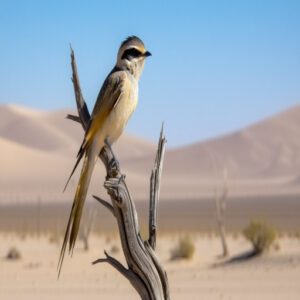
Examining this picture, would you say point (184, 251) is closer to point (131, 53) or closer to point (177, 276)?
point (177, 276)

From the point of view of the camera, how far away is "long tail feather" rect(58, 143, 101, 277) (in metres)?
6.82

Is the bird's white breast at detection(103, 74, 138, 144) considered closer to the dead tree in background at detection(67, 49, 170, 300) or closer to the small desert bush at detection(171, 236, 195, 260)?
the dead tree in background at detection(67, 49, 170, 300)

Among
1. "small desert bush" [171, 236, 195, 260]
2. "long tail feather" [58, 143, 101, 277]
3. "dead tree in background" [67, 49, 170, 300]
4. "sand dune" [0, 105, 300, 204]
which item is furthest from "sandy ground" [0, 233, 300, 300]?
"sand dune" [0, 105, 300, 204]

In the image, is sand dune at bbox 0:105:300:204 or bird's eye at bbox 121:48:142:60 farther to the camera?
sand dune at bbox 0:105:300:204

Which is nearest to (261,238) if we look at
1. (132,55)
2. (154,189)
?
(154,189)

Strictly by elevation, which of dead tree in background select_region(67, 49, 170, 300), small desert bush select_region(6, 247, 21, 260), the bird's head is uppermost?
small desert bush select_region(6, 247, 21, 260)

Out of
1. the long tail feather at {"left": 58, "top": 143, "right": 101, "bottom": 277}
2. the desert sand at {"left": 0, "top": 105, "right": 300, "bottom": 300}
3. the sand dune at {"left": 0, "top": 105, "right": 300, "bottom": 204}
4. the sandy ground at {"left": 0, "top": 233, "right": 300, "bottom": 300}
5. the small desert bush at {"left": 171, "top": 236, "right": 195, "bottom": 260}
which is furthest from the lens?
the sand dune at {"left": 0, "top": 105, "right": 300, "bottom": 204}

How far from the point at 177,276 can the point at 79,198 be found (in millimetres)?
17669

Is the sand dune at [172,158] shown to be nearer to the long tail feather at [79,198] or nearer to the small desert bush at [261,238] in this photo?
the small desert bush at [261,238]

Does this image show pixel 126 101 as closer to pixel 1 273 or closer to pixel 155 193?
pixel 155 193

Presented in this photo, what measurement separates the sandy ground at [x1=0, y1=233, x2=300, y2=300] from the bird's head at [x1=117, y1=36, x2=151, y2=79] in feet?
41.2

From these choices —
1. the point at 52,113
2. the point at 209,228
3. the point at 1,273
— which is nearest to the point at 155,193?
the point at 1,273

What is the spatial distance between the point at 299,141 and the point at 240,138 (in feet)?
37.5

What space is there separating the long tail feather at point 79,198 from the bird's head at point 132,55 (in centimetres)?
70
